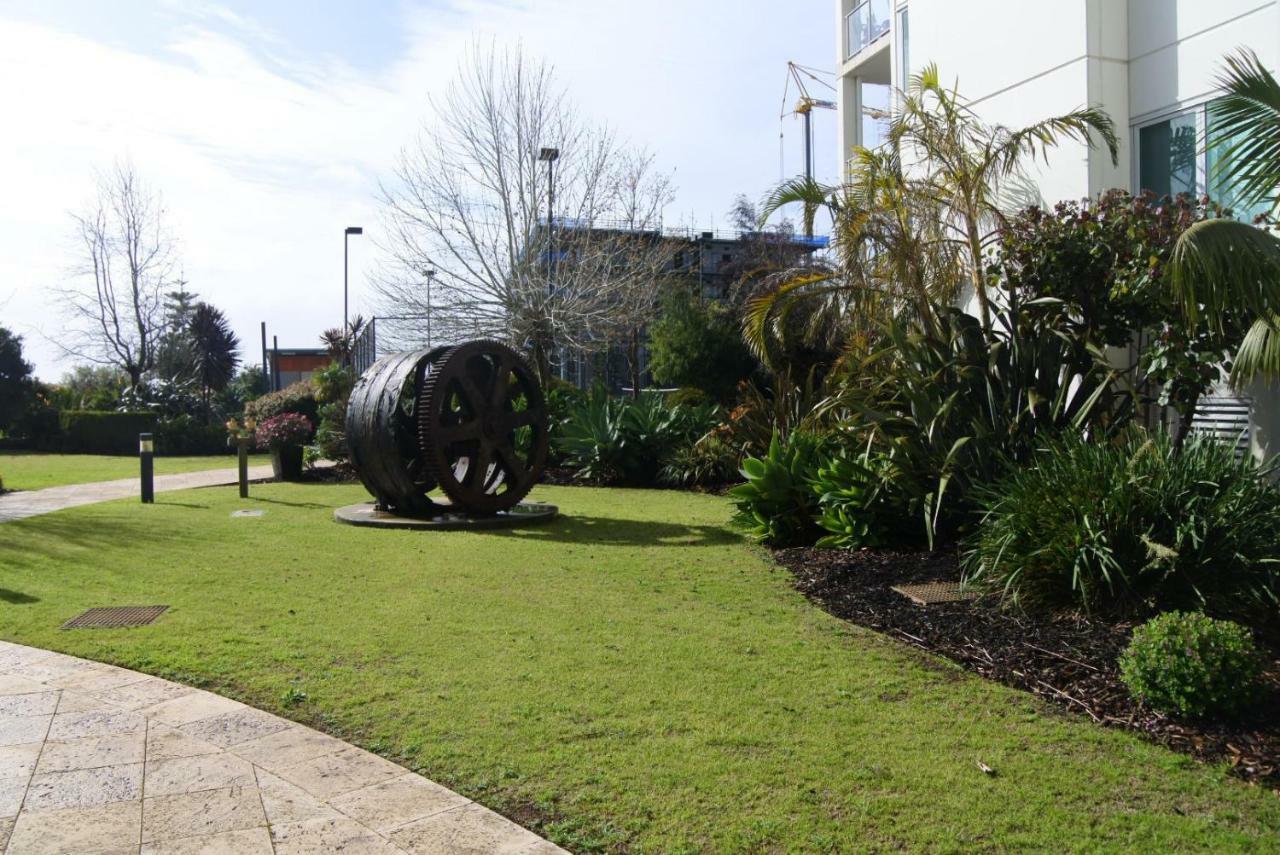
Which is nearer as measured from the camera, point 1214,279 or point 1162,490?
point 1214,279

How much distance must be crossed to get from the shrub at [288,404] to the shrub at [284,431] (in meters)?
3.34

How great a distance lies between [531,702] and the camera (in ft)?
17.1

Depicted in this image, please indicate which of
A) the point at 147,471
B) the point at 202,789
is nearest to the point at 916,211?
the point at 202,789

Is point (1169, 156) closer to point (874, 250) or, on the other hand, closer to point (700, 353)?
point (874, 250)

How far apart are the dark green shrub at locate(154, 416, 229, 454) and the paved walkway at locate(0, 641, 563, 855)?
86.9ft

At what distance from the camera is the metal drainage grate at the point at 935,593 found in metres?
7.30

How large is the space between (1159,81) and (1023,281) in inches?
121

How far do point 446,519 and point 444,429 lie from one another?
111 cm

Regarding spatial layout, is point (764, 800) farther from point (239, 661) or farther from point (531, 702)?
point (239, 661)

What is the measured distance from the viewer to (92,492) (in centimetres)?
1684

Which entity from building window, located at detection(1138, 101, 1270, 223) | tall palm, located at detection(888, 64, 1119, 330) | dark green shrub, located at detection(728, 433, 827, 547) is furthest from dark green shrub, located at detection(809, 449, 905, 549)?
building window, located at detection(1138, 101, 1270, 223)

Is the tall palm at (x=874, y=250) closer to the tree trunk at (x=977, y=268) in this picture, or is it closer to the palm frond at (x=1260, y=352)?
the tree trunk at (x=977, y=268)

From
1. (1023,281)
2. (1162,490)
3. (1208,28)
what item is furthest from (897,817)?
(1208,28)

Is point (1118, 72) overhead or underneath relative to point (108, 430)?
overhead
